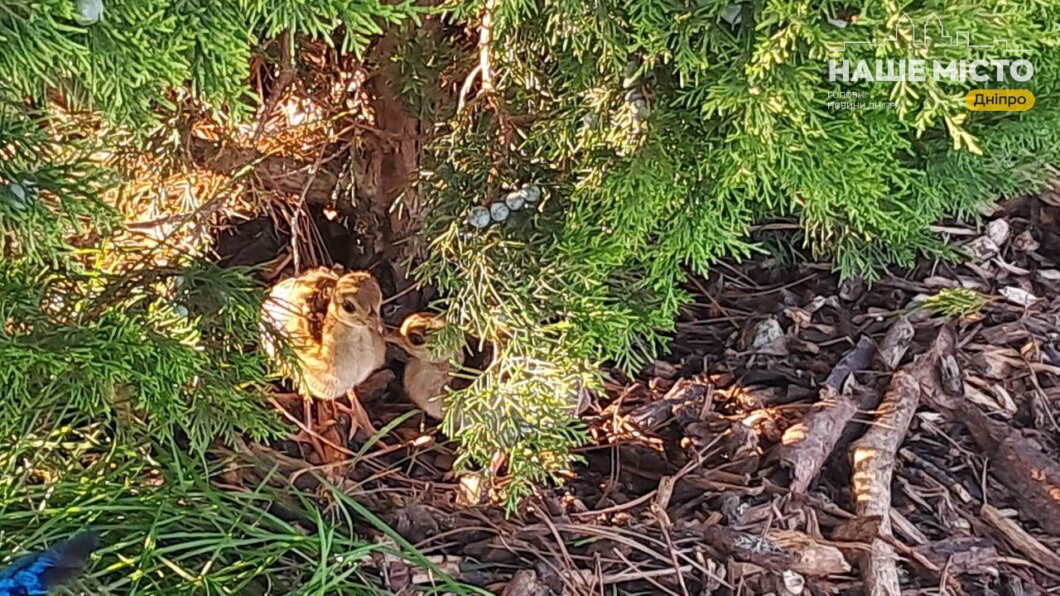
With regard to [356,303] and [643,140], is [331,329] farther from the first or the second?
[643,140]

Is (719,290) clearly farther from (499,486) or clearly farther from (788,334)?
(499,486)

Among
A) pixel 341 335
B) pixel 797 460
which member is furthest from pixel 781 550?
pixel 341 335

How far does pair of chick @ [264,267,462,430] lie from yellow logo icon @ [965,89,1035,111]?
900mm

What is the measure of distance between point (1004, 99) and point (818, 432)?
597mm

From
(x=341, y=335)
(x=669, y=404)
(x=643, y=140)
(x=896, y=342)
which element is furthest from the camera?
(x=896, y=342)

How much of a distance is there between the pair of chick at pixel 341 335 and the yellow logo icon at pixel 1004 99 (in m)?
0.90

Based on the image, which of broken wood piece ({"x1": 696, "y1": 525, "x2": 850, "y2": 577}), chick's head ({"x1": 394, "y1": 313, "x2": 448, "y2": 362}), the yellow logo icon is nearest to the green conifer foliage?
the yellow logo icon

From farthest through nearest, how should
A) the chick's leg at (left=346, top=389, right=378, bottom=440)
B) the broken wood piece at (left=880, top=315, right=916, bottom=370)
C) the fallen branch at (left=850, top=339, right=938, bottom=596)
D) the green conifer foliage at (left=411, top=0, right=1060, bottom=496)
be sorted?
the broken wood piece at (left=880, top=315, right=916, bottom=370)
the chick's leg at (left=346, top=389, right=378, bottom=440)
the fallen branch at (left=850, top=339, right=938, bottom=596)
the green conifer foliage at (left=411, top=0, right=1060, bottom=496)

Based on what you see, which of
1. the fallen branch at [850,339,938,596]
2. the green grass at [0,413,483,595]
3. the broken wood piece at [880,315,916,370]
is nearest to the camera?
the green grass at [0,413,483,595]

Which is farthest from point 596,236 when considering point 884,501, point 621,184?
point 884,501

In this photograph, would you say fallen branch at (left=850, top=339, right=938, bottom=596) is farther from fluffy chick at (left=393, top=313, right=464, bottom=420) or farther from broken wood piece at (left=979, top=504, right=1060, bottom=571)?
fluffy chick at (left=393, top=313, right=464, bottom=420)

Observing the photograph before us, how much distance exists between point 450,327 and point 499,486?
0.28 meters

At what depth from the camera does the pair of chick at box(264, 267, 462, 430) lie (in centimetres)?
159

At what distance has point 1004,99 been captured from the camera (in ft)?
5.11
